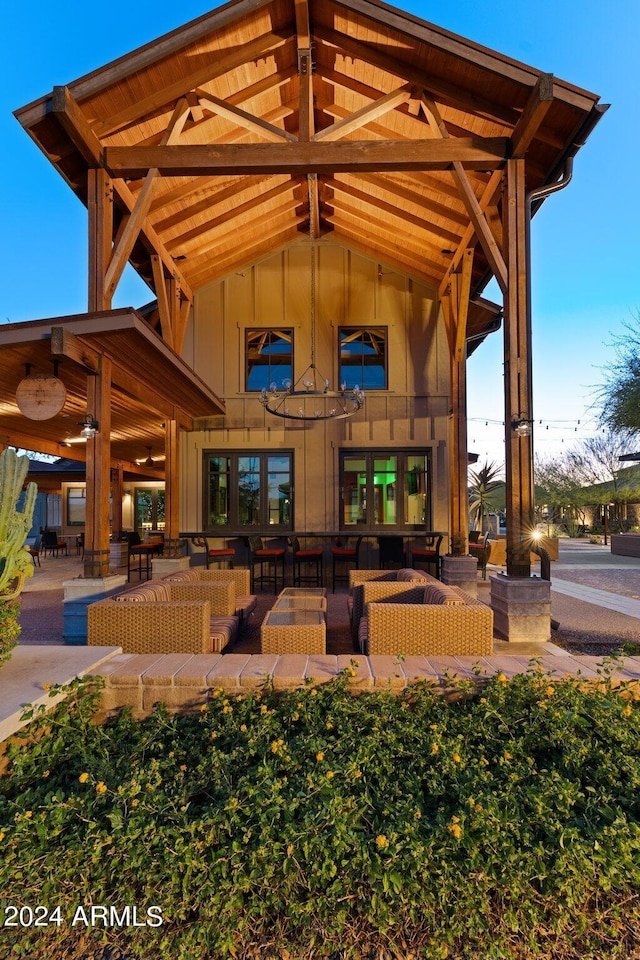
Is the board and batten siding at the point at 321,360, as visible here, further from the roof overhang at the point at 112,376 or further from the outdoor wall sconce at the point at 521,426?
the outdoor wall sconce at the point at 521,426

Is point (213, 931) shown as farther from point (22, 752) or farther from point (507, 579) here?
point (507, 579)

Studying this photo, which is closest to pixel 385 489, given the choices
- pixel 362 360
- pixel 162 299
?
pixel 362 360

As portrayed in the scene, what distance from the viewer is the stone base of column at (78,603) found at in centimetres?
441

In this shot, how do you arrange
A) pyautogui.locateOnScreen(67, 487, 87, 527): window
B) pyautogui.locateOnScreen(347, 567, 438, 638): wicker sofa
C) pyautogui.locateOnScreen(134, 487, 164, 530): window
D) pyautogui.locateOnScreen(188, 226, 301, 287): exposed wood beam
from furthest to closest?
pyautogui.locateOnScreen(67, 487, 87, 527): window
pyautogui.locateOnScreen(134, 487, 164, 530): window
pyautogui.locateOnScreen(188, 226, 301, 287): exposed wood beam
pyautogui.locateOnScreen(347, 567, 438, 638): wicker sofa

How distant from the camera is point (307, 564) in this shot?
8.32m

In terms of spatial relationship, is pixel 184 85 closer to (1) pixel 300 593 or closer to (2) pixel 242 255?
(2) pixel 242 255

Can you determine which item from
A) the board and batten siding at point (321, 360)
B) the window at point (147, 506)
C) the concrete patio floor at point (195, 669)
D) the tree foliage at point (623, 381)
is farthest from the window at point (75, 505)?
the tree foliage at point (623, 381)

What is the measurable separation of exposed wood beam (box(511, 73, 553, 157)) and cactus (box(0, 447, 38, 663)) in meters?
5.42

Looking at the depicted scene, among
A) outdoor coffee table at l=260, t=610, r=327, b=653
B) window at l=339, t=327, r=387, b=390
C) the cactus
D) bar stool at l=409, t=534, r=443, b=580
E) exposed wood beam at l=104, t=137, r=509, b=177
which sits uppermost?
exposed wood beam at l=104, t=137, r=509, b=177

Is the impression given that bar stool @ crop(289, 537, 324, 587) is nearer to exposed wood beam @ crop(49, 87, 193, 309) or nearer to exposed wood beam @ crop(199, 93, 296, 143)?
exposed wood beam @ crop(49, 87, 193, 309)

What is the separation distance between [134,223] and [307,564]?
5.74 meters

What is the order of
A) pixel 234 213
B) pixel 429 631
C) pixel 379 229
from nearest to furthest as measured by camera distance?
pixel 429 631, pixel 234 213, pixel 379 229

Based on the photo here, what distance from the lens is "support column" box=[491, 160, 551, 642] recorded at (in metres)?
4.61

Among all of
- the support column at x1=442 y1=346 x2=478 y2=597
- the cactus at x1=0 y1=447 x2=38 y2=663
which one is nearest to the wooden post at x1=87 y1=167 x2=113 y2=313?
the cactus at x1=0 y1=447 x2=38 y2=663
